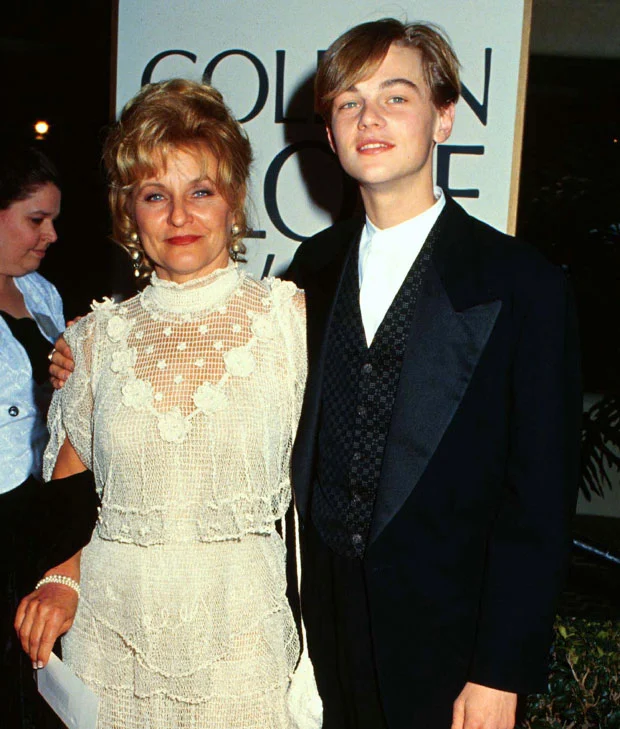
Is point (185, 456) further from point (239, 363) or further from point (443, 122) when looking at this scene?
point (443, 122)

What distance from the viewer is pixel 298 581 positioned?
5.61ft

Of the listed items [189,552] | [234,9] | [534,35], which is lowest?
[189,552]

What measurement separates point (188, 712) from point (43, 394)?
1.30 meters

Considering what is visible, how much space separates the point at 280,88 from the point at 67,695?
1692mm

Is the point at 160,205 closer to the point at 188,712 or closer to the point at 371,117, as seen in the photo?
the point at 371,117

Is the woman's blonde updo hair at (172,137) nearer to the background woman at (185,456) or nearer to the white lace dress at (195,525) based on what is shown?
the background woman at (185,456)

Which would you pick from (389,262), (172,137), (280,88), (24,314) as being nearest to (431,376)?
(389,262)

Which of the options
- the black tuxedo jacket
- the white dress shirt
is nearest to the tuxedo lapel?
the black tuxedo jacket

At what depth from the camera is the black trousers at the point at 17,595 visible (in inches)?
62.2

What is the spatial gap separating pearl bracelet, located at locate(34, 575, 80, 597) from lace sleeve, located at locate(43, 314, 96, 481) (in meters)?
0.22

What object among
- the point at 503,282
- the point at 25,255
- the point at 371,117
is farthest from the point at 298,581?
the point at 25,255

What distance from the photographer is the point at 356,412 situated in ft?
5.24

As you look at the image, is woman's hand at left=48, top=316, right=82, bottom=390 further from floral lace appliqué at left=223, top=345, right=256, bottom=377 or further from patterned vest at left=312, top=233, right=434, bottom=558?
patterned vest at left=312, top=233, right=434, bottom=558

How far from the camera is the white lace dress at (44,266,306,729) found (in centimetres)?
158
